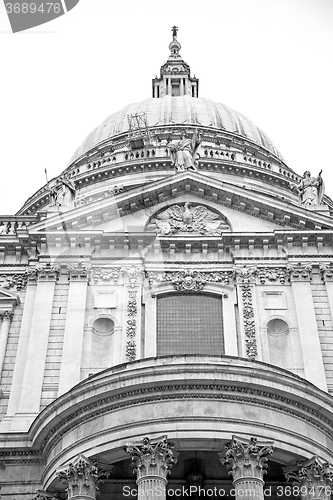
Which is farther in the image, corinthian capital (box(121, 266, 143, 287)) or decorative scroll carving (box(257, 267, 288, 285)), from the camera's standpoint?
decorative scroll carving (box(257, 267, 288, 285))

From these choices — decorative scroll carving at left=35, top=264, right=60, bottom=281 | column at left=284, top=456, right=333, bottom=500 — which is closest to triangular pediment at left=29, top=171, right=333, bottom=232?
decorative scroll carving at left=35, top=264, right=60, bottom=281

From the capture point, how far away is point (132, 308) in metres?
29.9

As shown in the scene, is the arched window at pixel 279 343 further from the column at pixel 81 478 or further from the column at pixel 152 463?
the column at pixel 81 478

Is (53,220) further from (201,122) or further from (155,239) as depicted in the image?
(201,122)

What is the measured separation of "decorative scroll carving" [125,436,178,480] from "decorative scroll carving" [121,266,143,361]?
6.17 meters

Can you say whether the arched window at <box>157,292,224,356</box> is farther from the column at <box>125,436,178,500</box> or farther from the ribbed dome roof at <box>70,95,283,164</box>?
the ribbed dome roof at <box>70,95,283,164</box>

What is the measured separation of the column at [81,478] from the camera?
22.3 meters

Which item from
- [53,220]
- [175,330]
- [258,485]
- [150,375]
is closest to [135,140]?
[53,220]

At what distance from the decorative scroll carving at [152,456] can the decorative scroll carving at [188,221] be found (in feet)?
39.1

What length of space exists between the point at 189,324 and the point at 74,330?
475 centimetres

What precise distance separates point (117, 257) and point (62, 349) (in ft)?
16.5

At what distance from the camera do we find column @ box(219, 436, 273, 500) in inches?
853

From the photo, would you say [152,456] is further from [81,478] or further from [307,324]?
[307,324]

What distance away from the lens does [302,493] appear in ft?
74.7
